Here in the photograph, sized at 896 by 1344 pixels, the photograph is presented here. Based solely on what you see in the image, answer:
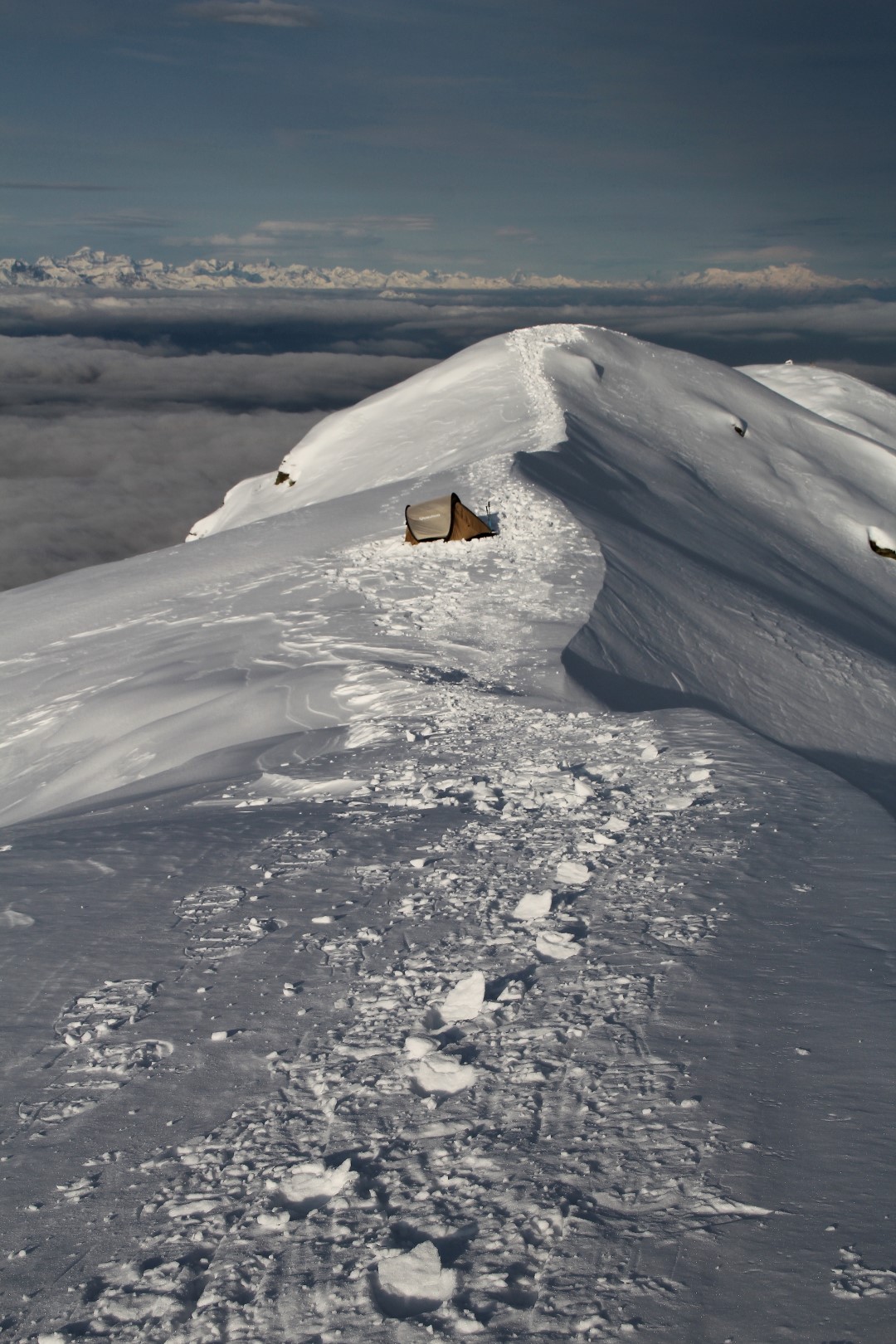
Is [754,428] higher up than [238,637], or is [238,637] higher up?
[754,428]

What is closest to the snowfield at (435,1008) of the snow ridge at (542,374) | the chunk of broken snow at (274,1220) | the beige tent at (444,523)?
the chunk of broken snow at (274,1220)

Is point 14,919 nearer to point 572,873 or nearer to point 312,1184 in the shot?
point 312,1184

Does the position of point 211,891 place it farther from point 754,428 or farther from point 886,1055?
point 754,428

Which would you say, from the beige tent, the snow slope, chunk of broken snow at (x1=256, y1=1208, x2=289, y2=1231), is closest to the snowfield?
chunk of broken snow at (x1=256, y1=1208, x2=289, y2=1231)

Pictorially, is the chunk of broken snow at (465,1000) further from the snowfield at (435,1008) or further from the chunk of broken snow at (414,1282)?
the chunk of broken snow at (414,1282)

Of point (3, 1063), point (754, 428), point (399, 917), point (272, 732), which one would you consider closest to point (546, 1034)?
point (399, 917)

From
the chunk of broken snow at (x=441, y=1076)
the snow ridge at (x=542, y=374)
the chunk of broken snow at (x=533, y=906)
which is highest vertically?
the snow ridge at (x=542, y=374)

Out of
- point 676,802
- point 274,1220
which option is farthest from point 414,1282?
point 676,802
